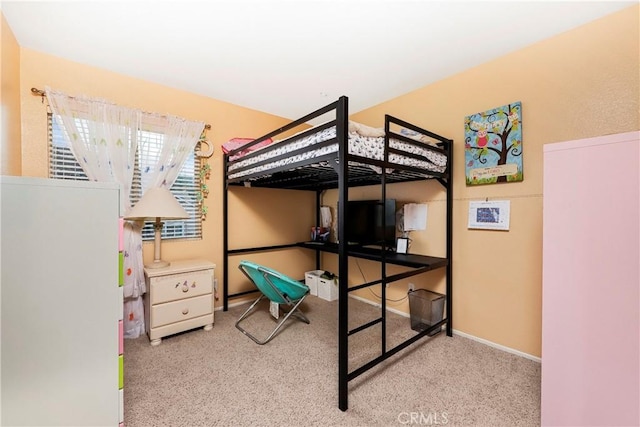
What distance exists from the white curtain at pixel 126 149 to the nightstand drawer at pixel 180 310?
271mm

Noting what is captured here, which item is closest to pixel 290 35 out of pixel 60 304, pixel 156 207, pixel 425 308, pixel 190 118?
pixel 190 118

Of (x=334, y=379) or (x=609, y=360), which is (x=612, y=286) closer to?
(x=609, y=360)

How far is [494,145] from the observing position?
2111 mm

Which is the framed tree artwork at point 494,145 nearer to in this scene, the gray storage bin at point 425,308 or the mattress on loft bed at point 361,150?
the mattress on loft bed at point 361,150

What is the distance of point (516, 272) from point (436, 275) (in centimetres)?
65

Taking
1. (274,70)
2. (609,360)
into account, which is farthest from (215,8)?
(609,360)

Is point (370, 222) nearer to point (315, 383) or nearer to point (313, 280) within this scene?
point (313, 280)

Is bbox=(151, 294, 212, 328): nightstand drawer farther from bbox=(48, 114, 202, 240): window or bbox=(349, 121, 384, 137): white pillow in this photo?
bbox=(349, 121, 384, 137): white pillow

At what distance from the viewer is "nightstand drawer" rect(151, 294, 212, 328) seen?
2.19 meters

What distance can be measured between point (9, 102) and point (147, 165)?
90 centimetres

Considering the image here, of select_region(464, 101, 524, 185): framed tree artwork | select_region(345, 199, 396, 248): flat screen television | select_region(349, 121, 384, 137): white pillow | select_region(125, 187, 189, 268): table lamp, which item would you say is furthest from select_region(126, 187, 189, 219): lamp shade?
select_region(464, 101, 524, 185): framed tree artwork

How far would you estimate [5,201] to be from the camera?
36.9 inches

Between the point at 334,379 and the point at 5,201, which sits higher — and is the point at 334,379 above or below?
below

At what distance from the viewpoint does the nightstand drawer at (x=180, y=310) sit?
2188mm
